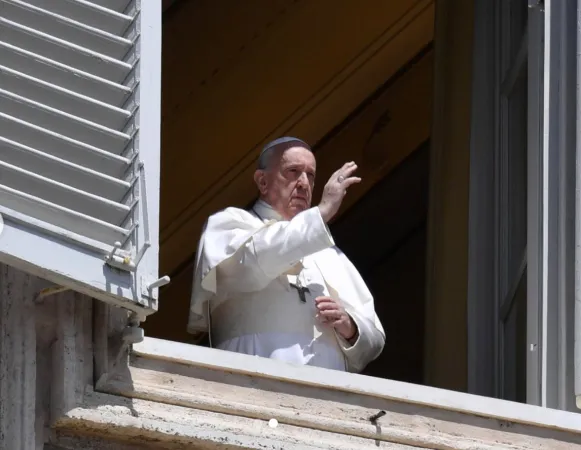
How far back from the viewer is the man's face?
17.2 ft

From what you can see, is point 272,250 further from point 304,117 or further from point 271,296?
point 304,117

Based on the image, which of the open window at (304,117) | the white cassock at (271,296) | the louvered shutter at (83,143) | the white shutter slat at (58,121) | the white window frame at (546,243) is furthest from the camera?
the open window at (304,117)

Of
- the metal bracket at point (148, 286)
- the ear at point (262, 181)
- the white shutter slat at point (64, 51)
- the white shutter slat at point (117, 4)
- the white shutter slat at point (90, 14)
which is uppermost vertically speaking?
the ear at point (262, 181)

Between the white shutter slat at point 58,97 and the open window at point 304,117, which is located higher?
the open window at point 304,117

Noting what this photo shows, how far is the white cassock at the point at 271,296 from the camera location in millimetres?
4832

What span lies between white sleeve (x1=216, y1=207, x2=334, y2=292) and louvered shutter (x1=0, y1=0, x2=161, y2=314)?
25.4 inches

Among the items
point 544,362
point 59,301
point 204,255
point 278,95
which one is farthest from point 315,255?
point 278,95

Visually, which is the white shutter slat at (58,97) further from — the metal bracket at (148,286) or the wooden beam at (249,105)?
the wooden beam at (249,105)

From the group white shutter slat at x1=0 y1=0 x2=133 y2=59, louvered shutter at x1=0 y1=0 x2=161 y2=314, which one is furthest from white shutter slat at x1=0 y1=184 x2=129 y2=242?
white shutter slat at x1=0 y1=0 x2=133 y2=59

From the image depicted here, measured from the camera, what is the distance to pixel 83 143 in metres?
4.17

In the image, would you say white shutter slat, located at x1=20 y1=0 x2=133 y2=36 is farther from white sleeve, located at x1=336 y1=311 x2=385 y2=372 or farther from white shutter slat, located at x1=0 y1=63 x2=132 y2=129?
white sleeve, located at x1=336 y1=311 x2=385 y2=372

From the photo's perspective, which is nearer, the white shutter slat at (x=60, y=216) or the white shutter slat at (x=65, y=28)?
the white shutter slat at (x=60, y=216)

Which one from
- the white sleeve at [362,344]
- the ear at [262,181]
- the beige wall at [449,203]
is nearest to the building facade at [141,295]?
the beige wall at [449,203]

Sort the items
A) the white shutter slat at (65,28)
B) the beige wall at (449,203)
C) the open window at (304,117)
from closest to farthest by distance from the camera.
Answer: the white shutter slat at (65,28) → the beige wall at (449,203) → the open window at (304,117)
